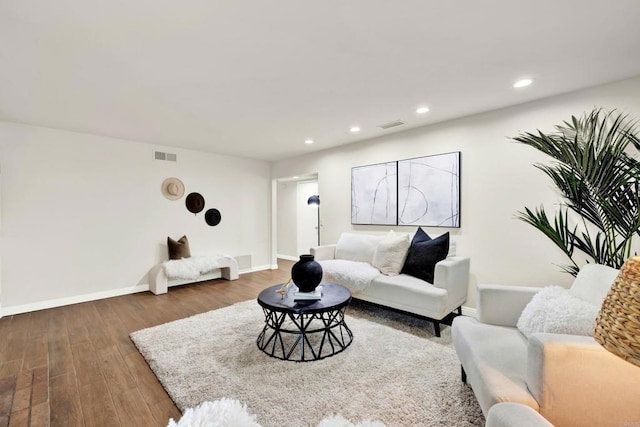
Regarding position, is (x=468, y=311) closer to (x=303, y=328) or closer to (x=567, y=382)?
(x=303, y=328)

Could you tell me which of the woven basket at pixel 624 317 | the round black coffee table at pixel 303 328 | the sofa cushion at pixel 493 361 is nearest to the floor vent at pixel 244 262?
the round black coffee table at pixel 303 328

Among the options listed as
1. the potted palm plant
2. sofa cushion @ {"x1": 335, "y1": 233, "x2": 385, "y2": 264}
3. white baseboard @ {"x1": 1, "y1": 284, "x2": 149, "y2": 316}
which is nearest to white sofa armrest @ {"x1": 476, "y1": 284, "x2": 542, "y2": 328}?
the potted palm plant

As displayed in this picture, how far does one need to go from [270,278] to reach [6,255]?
11.6 feet

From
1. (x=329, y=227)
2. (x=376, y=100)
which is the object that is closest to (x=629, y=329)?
(x=376, y=100)

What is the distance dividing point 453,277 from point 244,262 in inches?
161

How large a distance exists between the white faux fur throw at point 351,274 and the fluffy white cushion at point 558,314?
5.26 ft

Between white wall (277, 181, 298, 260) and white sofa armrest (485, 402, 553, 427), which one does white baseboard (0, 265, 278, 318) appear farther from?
white sofa armrest (485, 402, 553, 427)

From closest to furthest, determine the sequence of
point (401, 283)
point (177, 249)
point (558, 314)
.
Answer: point (558, 314), point (401, 283), point (177, 249)

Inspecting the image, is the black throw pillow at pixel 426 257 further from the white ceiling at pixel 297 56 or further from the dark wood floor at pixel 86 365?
the dark wood floor at pixel 86 365

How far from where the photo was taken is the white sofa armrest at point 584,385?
1098 millimetres

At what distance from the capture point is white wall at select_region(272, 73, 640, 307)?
2.70m

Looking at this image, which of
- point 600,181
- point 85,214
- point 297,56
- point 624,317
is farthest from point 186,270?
point 600,181

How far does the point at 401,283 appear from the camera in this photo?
298cm

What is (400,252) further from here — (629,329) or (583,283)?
(629,329)
